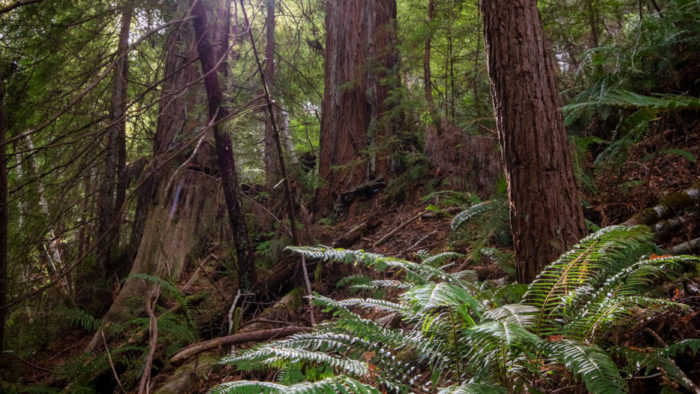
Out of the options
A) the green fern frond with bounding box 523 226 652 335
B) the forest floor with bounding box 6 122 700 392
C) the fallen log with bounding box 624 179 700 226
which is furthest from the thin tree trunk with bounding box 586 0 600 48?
the green fern frond with bounding box 523 226 652 335

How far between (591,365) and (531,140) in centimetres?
137

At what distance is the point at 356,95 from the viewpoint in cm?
685

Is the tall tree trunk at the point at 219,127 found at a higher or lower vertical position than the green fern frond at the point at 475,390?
higher

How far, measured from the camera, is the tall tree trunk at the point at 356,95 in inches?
247

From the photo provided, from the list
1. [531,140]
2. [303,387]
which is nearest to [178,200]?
[531,140]

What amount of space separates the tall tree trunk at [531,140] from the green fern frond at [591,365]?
3.11 feet

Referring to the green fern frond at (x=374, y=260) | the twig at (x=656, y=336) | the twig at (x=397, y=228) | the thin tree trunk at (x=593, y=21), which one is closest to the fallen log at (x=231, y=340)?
the green fern frond at (x=374, y=260)

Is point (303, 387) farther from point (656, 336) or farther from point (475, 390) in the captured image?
point (656, 336)

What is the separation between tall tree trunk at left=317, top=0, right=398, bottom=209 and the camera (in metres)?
6.27

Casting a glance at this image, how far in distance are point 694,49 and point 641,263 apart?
3.69m

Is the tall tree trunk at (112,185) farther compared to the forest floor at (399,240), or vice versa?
the tall tree trunk at (112,185)

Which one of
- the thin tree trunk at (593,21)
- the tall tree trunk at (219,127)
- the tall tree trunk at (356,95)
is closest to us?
the tall tree trunk at (219,127)

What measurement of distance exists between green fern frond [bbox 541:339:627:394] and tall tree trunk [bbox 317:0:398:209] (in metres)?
4.67

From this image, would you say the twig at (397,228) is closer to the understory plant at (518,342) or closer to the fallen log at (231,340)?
the fallen log at (231,340)
